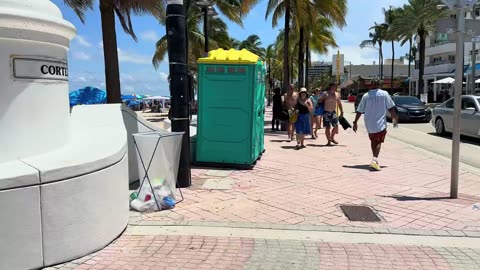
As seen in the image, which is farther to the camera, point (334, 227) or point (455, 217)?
point (455, 217)

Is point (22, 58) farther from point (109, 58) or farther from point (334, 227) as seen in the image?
point (109, 58)

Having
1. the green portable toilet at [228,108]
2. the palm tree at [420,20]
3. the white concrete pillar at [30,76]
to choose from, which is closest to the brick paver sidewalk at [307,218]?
the green portable toilet at [228,108]

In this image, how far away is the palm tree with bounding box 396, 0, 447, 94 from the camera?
41.1 metres

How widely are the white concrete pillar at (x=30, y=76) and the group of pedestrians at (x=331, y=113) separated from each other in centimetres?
620

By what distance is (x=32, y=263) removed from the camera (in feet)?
13.4

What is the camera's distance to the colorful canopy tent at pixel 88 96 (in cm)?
2836

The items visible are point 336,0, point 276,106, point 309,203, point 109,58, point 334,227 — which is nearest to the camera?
point 334,227

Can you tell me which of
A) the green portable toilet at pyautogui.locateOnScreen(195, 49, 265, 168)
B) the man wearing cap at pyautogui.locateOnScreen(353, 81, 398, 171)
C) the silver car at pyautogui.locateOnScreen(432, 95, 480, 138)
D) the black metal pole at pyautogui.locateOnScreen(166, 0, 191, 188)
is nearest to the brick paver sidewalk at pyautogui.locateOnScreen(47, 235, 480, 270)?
the black metal pole at pyautogui.locateOnScreen(166, 0, 191, 188)

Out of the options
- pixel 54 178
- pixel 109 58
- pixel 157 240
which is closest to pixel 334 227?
pixel 157 240

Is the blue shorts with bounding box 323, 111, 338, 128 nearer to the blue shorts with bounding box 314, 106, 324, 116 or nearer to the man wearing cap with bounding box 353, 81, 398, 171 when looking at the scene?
the blue shorts with bounding box 314, 106, 324, 116

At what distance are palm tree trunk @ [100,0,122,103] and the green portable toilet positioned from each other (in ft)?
18.9

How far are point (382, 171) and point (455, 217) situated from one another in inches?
128

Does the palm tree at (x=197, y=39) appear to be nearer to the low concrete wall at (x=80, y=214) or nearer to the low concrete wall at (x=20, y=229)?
the low concrete wall at (x=80, y=214)

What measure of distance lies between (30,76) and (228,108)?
467cm
